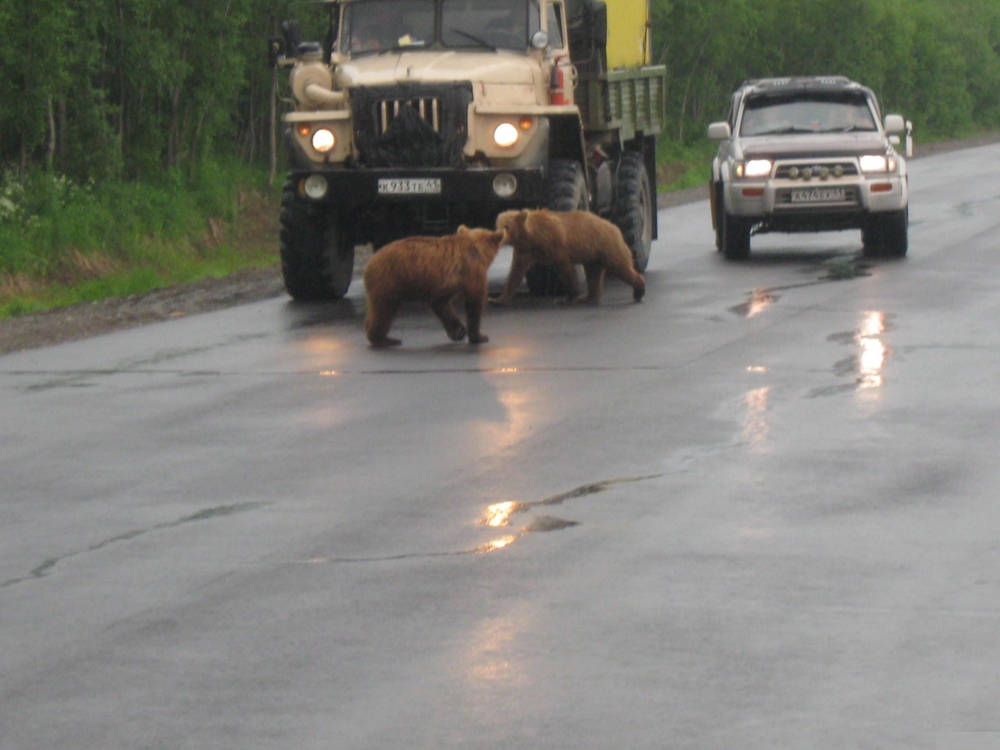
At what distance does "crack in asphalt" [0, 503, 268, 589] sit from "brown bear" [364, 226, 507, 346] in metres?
5.11

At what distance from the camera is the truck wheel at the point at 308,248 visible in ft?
56.7

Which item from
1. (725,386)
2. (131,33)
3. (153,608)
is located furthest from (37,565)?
(131,33)

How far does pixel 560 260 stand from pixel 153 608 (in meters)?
9.46

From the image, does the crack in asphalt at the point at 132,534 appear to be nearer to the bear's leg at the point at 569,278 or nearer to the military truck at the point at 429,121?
the bear's leg at the point at 569,278

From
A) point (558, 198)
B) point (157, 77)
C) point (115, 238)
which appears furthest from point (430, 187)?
point (157, 77)

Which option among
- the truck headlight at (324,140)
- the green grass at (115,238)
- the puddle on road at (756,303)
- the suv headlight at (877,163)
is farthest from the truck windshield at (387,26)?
the suv headlight at (877,163)

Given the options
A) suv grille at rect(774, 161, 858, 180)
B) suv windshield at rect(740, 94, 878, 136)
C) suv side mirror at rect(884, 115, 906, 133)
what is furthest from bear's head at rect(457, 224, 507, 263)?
suv windshield at rect(740, 94, 878, 136)

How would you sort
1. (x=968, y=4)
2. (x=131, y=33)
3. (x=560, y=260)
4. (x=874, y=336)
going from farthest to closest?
(x=968, y=4), (x=131, y=33), (x=560, y=260), (x=874, y=336)

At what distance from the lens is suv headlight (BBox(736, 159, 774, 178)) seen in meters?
20.6

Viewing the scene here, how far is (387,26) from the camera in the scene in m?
17.5

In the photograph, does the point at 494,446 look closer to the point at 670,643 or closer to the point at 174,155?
the point at 670,643

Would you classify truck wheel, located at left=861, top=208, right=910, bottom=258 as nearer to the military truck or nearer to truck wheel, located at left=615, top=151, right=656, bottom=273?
truck wheel, located at left=615, top=151, right=656, bottom=273

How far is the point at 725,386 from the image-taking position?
38.1ft

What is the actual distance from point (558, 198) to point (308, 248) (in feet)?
7.04
